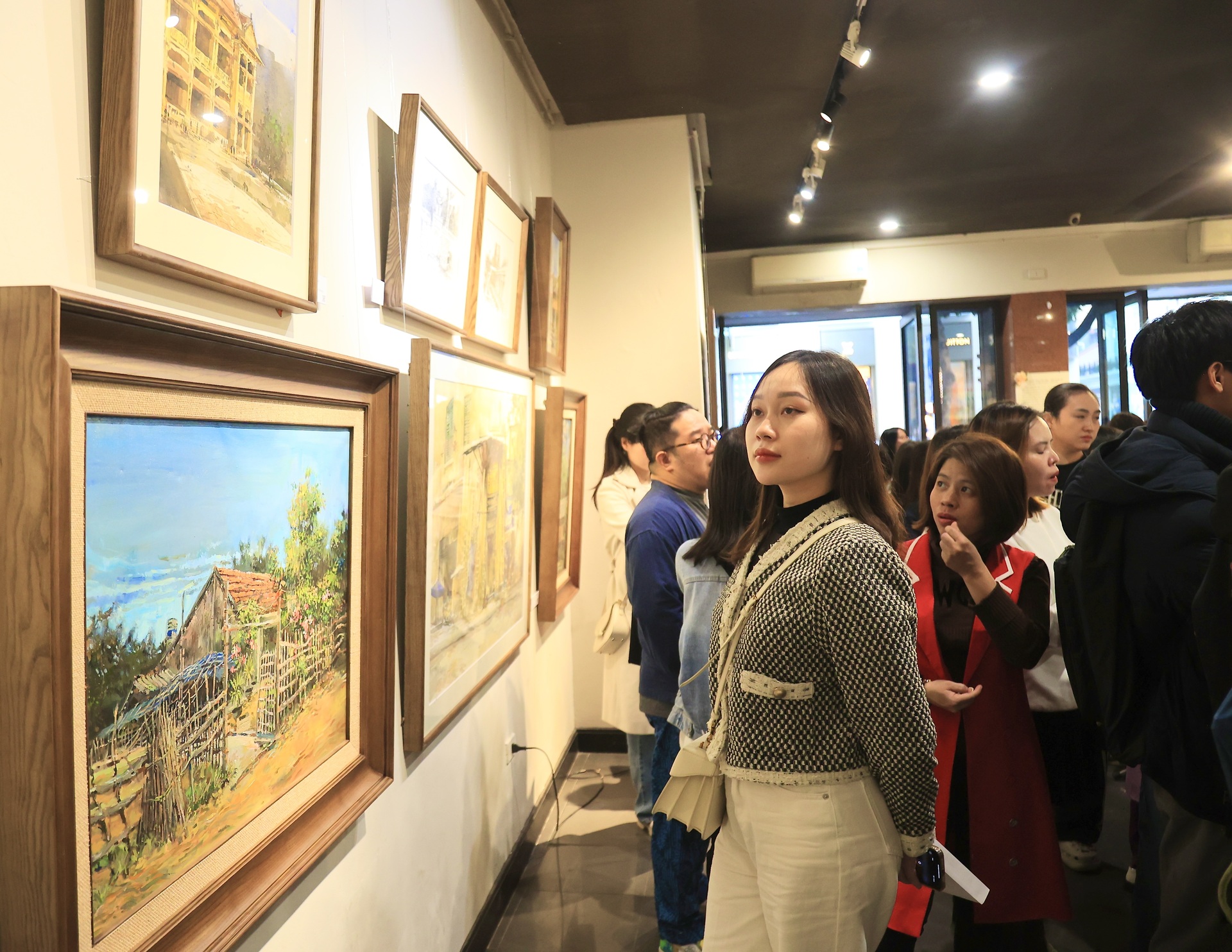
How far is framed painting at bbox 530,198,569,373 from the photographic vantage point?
327 centimetres

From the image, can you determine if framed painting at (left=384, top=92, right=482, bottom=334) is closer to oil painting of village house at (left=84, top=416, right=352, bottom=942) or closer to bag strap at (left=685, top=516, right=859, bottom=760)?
oil painting of village house at (left=84, top=416, right=352, bottom=942)

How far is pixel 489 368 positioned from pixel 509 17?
1.62 m

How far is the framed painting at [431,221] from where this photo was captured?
6.00 ft

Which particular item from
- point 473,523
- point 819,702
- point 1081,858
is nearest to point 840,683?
point 819,702

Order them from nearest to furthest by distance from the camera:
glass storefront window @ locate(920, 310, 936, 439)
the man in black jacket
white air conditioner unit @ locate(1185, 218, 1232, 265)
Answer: the man in black jacket, white air conditioner unit @ locate(1185, 218, 1232, 265), glass storefront window @ locate(920, 310, 936, 439)

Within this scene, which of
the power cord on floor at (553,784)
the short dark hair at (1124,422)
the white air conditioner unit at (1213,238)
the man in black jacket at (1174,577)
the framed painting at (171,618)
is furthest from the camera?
the white air conditioner unit at (1213,238)

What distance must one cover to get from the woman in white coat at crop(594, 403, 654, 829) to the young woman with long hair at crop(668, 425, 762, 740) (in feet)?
2.47

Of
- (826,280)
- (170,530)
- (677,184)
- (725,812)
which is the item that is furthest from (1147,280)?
(170,530)

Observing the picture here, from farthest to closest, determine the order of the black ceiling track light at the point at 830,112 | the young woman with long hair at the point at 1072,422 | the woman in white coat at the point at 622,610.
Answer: the young woman with long hair at the point at 1072,422 → the black ceiling track light at the point at 830,112 → the woman in white coat at the point at 622,610

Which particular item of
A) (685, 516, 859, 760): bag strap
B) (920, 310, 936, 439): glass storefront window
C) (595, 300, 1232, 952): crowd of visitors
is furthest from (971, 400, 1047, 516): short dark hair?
(920, 310, 936, 439): glass storefront window

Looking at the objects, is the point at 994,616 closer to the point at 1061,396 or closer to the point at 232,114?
the point at 232,114

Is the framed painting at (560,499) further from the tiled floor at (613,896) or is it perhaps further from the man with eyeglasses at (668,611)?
the tiled floor at (613,896)

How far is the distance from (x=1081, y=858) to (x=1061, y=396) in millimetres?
1972

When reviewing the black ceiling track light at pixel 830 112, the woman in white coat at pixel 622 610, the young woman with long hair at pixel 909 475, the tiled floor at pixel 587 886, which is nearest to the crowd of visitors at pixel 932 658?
the tiled floor at pixel 587 886
